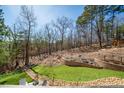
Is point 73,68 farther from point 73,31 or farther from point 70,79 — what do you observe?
point 73,31

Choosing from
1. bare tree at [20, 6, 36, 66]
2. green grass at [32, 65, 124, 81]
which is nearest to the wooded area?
bare tree at [20, 6, 36, 66]

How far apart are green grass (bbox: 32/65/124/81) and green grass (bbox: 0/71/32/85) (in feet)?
0.43

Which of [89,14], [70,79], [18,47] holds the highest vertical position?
[89,14]

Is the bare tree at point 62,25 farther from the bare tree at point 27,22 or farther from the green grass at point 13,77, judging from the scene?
the green grass at point 13,77

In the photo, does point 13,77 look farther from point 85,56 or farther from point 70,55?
point 85,56

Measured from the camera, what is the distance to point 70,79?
14.9ft

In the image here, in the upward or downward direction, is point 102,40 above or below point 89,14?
below

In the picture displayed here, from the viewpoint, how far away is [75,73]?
4.56 metres

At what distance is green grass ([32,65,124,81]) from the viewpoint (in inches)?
178

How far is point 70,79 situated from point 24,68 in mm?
510

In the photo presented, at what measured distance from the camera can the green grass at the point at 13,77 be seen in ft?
14.9

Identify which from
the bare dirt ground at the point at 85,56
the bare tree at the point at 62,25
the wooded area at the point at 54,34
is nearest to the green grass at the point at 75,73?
the bare dirt ground at the point at 85,56
